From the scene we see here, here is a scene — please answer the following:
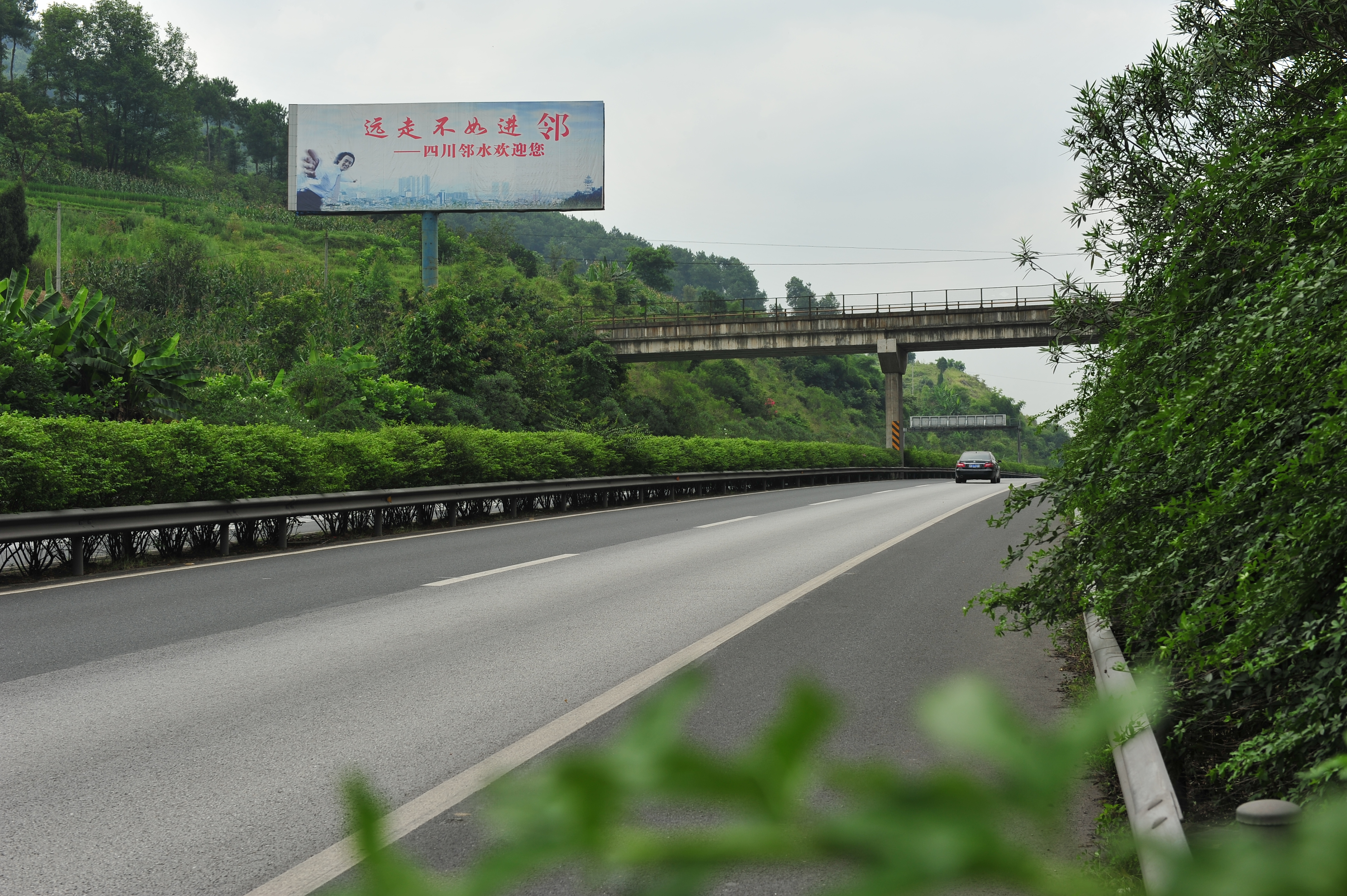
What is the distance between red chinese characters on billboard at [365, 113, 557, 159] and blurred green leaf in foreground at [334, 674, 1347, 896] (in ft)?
156

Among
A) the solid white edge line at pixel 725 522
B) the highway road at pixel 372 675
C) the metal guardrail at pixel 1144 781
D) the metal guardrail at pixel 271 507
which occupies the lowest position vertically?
the solid white edge line at pixel 725 522

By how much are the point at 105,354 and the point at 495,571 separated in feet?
32.5

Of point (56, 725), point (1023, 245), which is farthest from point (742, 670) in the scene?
point (1023, 245)

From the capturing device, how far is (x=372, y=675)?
20.1 feet

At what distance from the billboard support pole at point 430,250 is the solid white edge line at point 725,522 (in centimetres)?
3154

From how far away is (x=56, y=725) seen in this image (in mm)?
5062

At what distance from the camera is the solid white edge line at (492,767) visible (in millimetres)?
3236

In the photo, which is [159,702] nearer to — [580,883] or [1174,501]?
[1174,501]

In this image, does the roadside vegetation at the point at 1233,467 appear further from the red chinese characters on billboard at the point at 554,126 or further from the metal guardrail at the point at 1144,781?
the red chinese characters on billboard at the point at 554,126

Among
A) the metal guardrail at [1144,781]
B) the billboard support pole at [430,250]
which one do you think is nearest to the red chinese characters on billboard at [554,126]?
the billboard support pole at [430,250]

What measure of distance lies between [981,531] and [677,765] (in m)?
16.7

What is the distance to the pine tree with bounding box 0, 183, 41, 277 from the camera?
155ft

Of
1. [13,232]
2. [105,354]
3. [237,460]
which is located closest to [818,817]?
[237,460]

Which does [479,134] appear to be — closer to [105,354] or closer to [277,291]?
[277,291]
